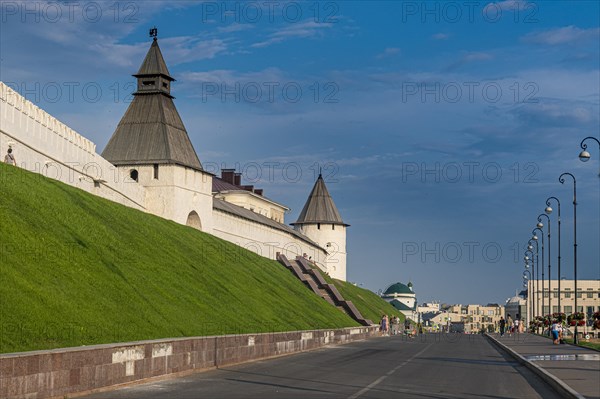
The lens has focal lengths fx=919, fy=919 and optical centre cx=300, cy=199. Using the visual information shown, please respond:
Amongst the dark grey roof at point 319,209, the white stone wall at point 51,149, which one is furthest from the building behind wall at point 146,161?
the dark grey roof at point 319,209

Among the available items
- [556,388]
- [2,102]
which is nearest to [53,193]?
[2,102]

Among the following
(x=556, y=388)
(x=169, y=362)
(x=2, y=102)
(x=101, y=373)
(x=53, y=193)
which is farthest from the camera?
(x=2, y=102)

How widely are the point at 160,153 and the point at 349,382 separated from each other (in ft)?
135

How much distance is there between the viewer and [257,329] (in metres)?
34.0

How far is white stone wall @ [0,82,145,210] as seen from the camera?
36.1m

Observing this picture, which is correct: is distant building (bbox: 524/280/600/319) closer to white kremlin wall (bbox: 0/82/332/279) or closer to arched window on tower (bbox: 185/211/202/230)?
white kremlin wall (bbox: 0/82/332/279)

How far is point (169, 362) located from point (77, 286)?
3725mm

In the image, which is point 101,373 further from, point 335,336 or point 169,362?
point 335,336

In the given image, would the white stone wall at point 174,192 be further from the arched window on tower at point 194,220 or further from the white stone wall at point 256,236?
the white stone wall at point 256,236

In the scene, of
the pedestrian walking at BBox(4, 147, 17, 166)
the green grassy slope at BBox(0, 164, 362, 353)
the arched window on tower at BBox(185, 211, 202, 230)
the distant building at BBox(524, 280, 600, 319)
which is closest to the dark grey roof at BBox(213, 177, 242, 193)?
the arched window on tower at BBox(185, 211, 202, 230)

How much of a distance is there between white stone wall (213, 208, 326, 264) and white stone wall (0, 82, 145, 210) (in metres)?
14.1

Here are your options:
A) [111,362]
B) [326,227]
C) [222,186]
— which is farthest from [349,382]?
[326,227]

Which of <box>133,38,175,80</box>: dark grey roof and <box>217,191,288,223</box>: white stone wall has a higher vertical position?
<box>133,38,175,80</box>: dark grey roof

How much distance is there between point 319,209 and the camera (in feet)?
396
